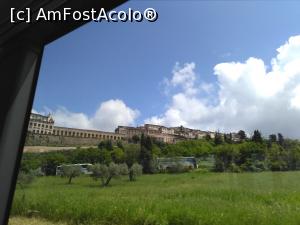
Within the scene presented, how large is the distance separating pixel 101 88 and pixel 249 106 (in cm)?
84

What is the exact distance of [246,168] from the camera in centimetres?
112

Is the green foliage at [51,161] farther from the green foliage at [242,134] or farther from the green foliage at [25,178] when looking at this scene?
the green foliage at [242,134]

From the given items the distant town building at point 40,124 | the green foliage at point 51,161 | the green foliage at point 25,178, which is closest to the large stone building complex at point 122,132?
the distant town building at point 40,124

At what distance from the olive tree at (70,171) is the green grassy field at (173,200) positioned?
32mm

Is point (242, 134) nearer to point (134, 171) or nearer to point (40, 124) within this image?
point (134, 171)

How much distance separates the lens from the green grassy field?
1004mm

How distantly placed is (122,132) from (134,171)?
0.22m

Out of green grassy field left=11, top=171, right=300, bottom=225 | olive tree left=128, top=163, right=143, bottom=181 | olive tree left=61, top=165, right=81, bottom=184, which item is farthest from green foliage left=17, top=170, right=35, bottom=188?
olive tree left=128, top=163, right=143, bottom=181

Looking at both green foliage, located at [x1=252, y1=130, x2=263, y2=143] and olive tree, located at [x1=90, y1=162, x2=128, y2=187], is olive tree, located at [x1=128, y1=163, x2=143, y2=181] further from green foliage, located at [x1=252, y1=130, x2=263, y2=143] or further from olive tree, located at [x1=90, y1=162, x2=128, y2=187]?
green foliage, located at [x1=252, y1=130, x2=263, y2=143]

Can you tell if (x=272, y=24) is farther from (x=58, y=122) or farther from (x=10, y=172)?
(x=10, y=172)

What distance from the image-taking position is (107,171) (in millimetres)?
1540

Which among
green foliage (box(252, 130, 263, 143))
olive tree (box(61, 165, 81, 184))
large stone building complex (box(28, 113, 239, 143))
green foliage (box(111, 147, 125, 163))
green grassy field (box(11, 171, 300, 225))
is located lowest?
green grassy field (box(11, 171, 300, 225))

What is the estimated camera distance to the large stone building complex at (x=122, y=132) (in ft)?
4.34

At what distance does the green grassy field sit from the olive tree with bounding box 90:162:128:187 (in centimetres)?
3
